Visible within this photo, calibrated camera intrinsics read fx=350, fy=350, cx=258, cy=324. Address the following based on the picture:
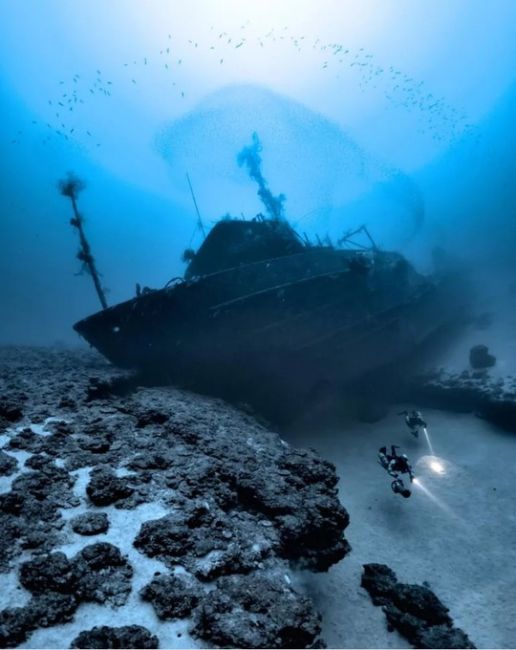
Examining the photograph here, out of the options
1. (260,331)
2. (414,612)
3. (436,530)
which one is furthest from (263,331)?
(414,612)

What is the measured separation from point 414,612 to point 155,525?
14.1 feet

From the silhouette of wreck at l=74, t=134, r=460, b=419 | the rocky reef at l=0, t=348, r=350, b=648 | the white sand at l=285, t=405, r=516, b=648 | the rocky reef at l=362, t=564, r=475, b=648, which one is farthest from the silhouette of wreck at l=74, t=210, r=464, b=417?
the rocky reef at l=362, t=564, r=475, b=648

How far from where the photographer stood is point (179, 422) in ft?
23.9

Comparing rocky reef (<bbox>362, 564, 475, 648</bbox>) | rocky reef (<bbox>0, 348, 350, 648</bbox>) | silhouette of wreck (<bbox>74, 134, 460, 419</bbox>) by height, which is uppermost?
silhouette of wreck (<bbox>74, 134, 460, 419</bbox>)

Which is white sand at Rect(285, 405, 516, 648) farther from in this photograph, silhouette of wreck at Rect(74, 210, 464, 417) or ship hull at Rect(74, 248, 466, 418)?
ship hull at Rect(74, 248, 466, 418)

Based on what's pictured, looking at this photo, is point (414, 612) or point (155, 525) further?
point (414, 612)

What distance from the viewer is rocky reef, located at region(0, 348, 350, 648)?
3223 mm

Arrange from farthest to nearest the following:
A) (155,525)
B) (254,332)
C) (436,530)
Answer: (254,332) → (436,530) → (155,525)

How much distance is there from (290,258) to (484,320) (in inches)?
577

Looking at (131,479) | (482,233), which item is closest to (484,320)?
(131,479)

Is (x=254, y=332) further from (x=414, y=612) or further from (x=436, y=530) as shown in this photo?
(x=414, y=612)

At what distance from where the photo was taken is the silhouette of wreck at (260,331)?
1284 centimetres

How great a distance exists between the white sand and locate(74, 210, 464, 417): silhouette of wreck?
Result: 2597 mm

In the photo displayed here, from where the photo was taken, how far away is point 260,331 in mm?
13211
